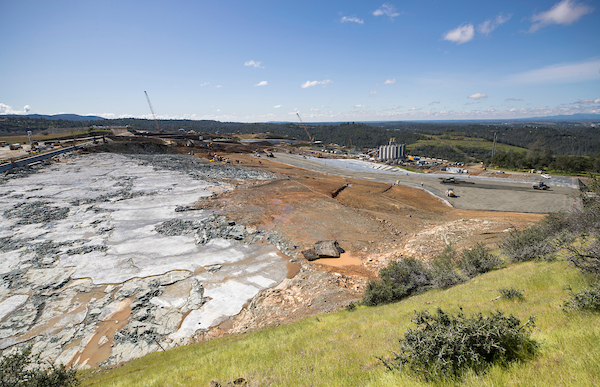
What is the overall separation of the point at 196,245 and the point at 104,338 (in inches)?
403

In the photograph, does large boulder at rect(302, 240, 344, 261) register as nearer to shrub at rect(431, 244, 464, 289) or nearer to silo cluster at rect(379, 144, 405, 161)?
shrub at rect(431, 244, 464, 289)

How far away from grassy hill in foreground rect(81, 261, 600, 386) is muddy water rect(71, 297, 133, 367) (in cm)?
245

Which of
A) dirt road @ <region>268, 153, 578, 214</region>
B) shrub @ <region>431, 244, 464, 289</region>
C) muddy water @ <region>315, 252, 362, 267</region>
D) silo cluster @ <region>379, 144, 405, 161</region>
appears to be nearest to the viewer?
shrub @ <region>431, 244, 464, 289</region>

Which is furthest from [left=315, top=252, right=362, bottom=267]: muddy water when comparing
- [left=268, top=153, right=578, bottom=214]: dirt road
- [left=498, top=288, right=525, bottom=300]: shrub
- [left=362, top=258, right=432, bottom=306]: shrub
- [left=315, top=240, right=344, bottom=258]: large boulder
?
[left=268, top=153, right=578, bottom=214]: dirt road

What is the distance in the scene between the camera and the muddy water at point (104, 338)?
12789mm

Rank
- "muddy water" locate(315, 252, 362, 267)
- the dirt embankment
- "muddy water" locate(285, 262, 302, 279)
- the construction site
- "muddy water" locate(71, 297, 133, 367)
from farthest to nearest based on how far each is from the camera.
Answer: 1. "muddy water" locate(315, 252, 362, 267)
2. "muddy water" locate(285, 262, 302, 279)
3. the dirt embankment
4. the construction site
5. "muddy water" locate(71, 297, 133, 367)

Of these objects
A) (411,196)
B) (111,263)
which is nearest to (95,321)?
(111,263)

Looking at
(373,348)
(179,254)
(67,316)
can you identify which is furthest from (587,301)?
(179,254)

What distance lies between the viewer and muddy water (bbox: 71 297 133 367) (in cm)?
1279

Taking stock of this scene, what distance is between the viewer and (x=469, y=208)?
38.5m

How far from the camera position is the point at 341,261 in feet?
73.2

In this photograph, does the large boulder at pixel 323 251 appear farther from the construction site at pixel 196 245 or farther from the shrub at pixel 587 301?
the shrub at pixel 587 301

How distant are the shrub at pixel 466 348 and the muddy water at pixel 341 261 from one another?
15.5m

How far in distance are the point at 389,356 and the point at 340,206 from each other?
1129 inches
